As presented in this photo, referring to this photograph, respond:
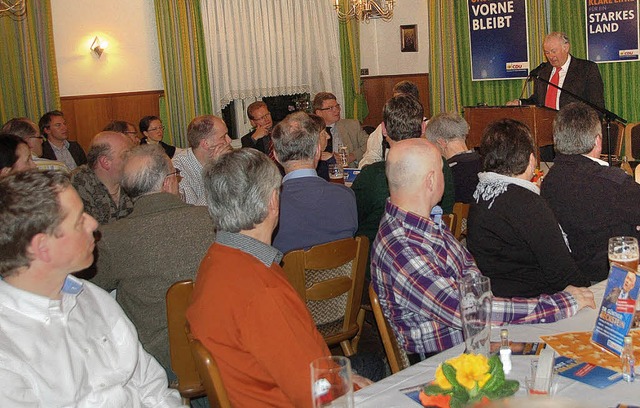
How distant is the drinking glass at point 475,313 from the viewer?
2184 mm

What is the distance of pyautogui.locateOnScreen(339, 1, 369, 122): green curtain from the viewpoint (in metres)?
11.3

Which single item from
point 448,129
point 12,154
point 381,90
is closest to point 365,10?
point 381,90

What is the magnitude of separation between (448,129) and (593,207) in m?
1.71

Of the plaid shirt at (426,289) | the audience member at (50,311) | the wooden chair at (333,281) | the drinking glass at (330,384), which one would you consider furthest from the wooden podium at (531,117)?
the drinking glass at (330,384)

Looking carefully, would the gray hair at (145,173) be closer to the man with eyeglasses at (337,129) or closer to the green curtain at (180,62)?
the man with eyeglasses at (337,129)

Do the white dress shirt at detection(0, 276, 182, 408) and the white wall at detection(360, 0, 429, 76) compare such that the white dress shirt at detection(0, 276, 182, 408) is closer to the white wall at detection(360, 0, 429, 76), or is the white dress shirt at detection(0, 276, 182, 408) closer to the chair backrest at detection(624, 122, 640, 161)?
the chair backrest at detection(624, 122, 640, 161)

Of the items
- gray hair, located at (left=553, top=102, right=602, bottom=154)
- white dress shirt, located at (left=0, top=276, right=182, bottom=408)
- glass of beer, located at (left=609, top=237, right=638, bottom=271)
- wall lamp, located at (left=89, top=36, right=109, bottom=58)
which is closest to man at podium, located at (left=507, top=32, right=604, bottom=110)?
gray hair, located at (left=553, top=102, right=602, bottom=154)

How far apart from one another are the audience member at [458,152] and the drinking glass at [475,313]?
2.82m

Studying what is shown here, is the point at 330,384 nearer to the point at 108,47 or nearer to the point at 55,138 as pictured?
the point at 55,138

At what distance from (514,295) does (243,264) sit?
4.65 feet

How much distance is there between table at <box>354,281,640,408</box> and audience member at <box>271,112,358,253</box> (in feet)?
4.94

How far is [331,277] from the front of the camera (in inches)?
143

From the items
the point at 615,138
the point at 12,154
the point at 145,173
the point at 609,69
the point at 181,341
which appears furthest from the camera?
the point at 609,69

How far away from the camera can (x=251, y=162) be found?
2529mm
